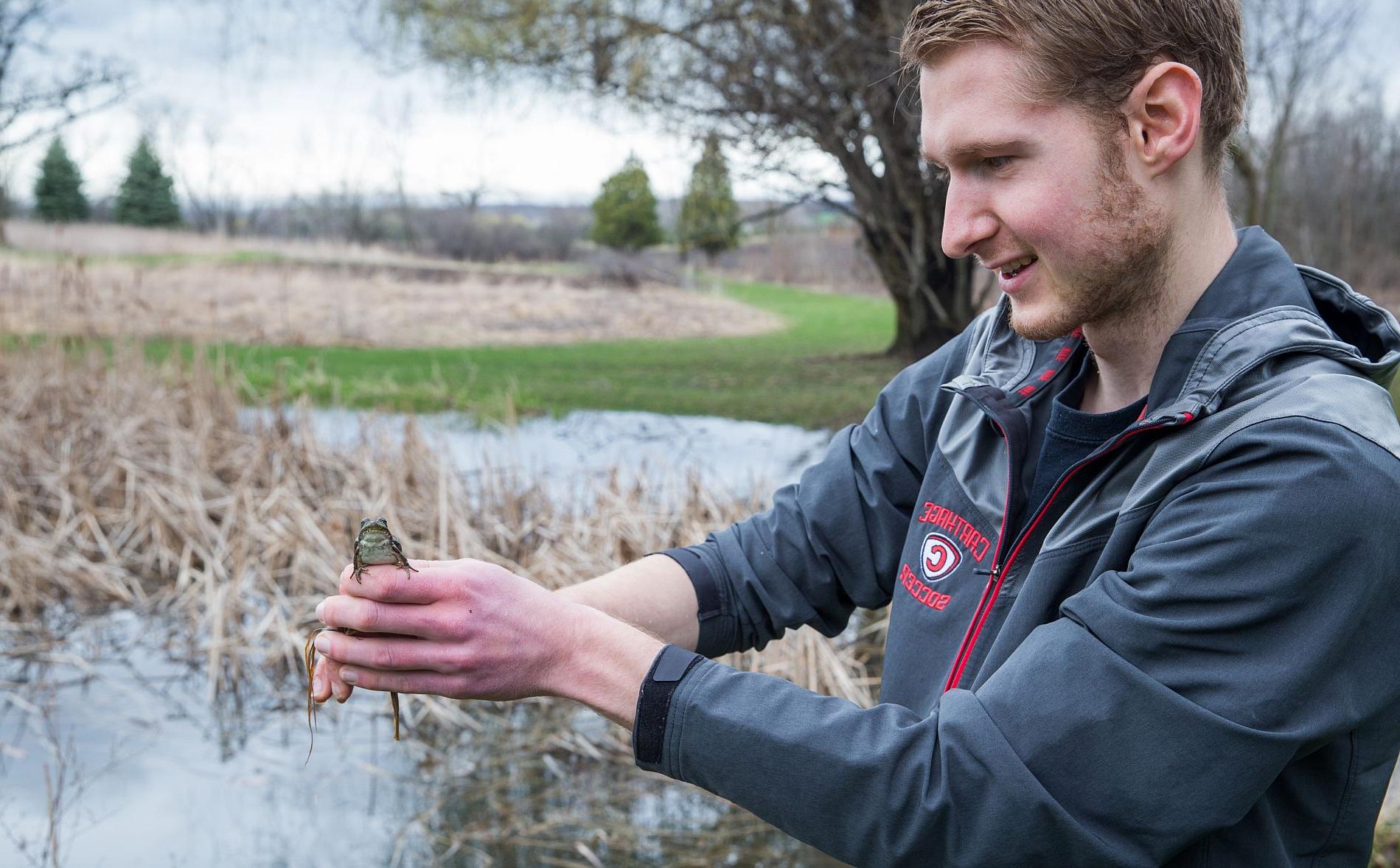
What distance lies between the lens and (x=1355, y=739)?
49.2 inches

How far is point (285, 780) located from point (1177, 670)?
3483mm

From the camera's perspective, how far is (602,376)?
9.66 metres

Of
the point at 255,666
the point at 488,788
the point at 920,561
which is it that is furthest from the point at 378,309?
the point at 920,561

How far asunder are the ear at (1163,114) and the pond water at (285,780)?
2662 mm

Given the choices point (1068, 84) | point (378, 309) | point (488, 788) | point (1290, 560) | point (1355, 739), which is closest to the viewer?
point (1290, 560)

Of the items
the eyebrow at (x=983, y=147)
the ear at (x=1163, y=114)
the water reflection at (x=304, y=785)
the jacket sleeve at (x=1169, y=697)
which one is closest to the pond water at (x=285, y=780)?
the water reflection at (x=304, y=785)

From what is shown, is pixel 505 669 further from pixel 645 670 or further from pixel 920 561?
pixel 920 561

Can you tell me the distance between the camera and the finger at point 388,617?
4.44 ft

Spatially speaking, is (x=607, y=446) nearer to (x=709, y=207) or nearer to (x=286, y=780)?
(x=709, y=207)

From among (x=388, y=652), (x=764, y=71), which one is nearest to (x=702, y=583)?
(x=388, y=652)

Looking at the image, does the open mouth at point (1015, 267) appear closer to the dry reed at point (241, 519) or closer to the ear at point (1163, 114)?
the ear at point (1163, 114)

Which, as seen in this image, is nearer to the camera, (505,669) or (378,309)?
(505,669)

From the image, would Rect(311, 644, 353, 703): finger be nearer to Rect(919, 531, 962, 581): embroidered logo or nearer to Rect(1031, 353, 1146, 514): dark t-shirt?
Rect(919, 531, 962, 581): embroidered logo

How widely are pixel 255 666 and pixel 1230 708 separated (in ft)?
13.7
